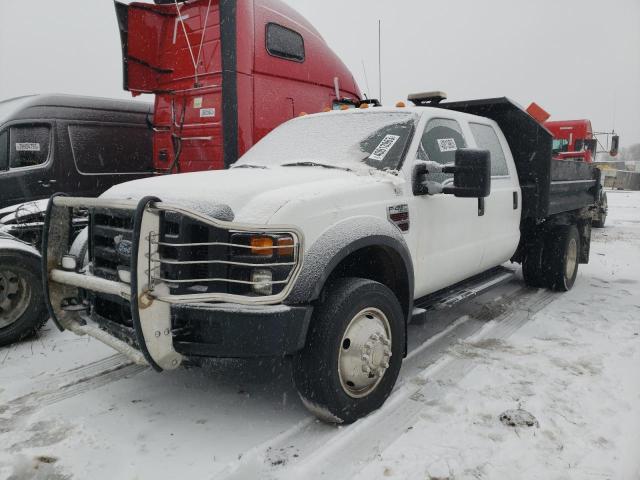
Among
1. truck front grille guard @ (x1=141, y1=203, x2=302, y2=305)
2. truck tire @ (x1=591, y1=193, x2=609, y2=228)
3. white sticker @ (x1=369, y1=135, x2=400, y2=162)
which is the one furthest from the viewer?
truck tire @ (x1=591, y1=193, x2=609, y2=228)

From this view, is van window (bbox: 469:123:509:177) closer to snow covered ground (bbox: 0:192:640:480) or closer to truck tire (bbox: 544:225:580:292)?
truck tire (bbox: 544:225:580:292)

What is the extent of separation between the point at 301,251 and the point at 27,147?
18.1 feet

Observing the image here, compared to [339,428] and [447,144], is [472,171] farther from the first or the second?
[339,428]

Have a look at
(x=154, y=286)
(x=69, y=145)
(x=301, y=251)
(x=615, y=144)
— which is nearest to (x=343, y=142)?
(x=301, y=251)

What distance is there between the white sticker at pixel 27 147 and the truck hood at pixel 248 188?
4.05 meters

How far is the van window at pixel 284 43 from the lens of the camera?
6.64m

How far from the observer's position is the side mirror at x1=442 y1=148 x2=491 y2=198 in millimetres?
3186

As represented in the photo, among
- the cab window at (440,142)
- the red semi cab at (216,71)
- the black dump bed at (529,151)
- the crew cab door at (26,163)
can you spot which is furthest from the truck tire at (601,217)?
the crew cab door at (26,163)

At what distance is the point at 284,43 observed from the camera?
6.86m

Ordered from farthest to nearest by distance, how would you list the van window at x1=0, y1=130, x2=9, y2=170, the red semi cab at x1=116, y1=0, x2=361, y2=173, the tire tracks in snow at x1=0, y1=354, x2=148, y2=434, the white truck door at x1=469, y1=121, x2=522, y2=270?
1. the van window at x1=0, y1=130, x2=9, y2=170
2. the red semi cab at x1=116, y1=0, x2=361, y2=173
3. the white truck door at x1=469, y1=121, x2=522, y2=270
4. the tire tracks in snow at x1=0, y1=354, x2=148, y2=434

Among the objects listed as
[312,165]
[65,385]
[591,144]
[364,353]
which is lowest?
[65,385]

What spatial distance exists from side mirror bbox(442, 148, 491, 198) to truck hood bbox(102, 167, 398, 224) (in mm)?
421

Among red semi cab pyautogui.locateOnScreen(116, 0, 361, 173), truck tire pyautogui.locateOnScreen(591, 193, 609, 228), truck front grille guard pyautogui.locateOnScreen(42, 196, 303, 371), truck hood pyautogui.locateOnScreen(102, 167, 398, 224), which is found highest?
red semi cab pyautogui.locateOnScreen(116, 0, 361, 173)

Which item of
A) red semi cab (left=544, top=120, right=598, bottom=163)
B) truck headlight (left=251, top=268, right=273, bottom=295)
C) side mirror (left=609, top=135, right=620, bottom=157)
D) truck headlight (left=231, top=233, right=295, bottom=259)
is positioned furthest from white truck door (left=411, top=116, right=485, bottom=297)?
side mirror (left=609, top=135, right=620, bottom=157)
